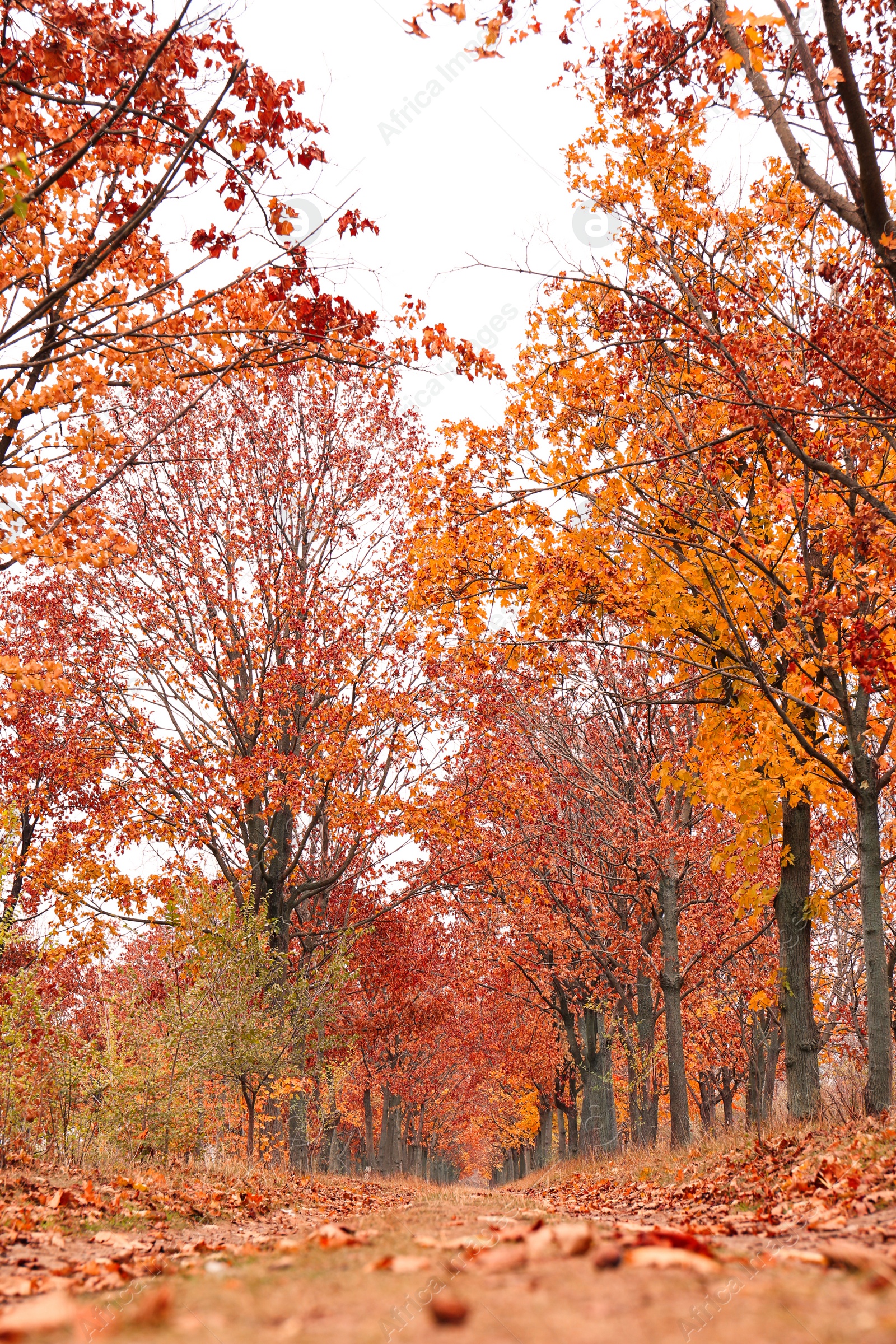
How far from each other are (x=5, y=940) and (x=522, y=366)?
7924 mm

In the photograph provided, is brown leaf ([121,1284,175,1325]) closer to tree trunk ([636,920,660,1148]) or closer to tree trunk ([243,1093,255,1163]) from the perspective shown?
tree trunk ([243,1093,255,1163])

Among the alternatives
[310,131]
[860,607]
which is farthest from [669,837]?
[310,131]

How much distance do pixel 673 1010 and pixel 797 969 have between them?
3.87 metres

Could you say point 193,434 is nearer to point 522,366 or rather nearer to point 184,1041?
point 522,366

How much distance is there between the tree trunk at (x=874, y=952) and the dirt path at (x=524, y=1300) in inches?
174

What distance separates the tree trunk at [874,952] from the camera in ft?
21.2

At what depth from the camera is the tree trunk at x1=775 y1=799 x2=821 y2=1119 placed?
7688mm

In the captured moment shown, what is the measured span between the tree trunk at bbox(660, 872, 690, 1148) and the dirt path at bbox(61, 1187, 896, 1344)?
29.7ft

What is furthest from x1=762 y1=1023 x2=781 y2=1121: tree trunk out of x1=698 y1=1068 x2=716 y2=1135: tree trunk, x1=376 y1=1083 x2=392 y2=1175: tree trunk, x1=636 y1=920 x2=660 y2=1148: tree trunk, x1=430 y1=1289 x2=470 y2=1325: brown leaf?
x1=430 y1=1289 x2=470 y2=1325: brown leaf

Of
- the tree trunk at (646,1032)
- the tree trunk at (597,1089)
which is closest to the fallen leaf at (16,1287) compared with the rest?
the tree trunk at (646,1032)

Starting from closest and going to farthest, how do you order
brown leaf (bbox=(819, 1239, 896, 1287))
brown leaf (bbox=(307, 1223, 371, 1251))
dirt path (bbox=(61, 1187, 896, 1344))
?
dirt path (bbox=(61, 1187, 896, 1344)) → brown leaf (bbox=(819, 1239, 896, 1287)) → brown leaf (bbox=(307, 1223, 371, 1251))

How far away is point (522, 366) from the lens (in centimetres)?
892

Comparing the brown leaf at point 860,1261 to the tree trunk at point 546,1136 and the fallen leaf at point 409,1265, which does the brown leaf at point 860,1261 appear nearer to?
the fallen leaf at point 409,1265

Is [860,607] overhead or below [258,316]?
below
